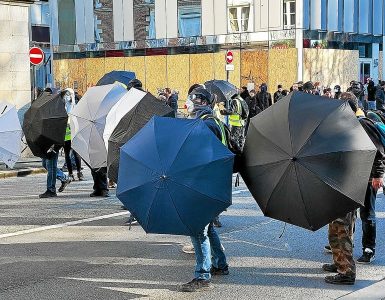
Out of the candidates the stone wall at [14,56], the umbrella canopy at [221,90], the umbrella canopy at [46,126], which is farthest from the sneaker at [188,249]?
the stone wall at [14,56]

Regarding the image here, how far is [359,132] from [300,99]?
614 mm

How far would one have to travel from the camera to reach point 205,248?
23.2 ft

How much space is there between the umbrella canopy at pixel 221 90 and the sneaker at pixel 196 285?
736 centimetres

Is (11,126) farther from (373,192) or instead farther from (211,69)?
(211,69)

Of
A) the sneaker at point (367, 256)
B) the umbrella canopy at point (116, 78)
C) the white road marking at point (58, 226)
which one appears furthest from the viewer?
the umbrella canopy at point (116, 78)

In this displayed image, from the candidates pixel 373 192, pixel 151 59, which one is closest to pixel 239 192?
pixel 373 192

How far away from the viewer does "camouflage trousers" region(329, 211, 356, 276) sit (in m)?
7.36

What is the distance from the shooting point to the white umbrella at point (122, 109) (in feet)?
31.4

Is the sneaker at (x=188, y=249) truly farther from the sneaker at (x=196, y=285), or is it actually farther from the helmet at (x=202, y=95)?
the helmet at (x=202, y=95)

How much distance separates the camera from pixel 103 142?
11.1 meters

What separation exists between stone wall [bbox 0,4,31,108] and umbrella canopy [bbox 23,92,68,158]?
7.93 metres

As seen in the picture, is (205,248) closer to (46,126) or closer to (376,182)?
(376,182)

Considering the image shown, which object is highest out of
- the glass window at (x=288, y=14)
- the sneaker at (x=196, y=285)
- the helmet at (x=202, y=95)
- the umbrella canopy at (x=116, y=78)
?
the glass window at (x=288, y=14)

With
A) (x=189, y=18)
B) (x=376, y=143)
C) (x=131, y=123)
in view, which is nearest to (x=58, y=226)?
(x=131, y=123)
